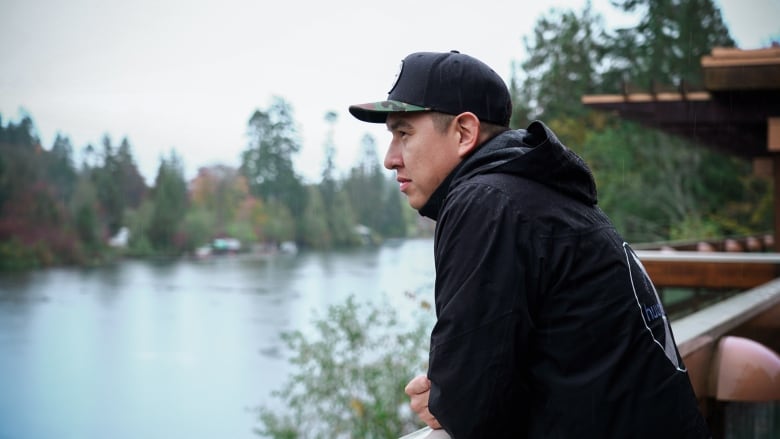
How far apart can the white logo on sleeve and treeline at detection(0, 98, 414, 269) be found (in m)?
13.5

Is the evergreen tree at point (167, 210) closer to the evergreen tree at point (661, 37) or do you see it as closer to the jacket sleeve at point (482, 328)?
the evergreen tree at point (661, 37)

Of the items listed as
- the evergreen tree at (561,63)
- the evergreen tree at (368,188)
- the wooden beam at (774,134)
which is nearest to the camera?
the wooden beam at (774,134)

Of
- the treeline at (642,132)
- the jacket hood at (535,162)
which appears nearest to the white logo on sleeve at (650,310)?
the jacket hood at (535,162)

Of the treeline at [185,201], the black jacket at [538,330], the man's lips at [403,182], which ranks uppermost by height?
the man's lips at [403,182]

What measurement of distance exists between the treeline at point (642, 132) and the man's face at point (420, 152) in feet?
47.2

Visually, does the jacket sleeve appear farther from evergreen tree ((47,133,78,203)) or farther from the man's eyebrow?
evergreen tree ((47,133,78,203))

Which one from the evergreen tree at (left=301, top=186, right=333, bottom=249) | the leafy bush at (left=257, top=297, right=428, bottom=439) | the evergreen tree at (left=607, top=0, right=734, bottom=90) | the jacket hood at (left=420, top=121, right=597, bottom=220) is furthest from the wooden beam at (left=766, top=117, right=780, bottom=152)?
the evergreen tree at (left=301, top=186, right=333, bottom=249)

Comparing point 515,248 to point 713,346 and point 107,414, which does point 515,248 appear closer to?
point 713,346

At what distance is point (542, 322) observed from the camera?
92 centimetres

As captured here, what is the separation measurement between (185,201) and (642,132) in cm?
1109

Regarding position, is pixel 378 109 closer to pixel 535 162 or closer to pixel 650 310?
pixel 535 162

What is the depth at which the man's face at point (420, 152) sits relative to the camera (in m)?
1.08

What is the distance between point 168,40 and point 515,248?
21.0m

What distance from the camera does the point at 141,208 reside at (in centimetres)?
1636
